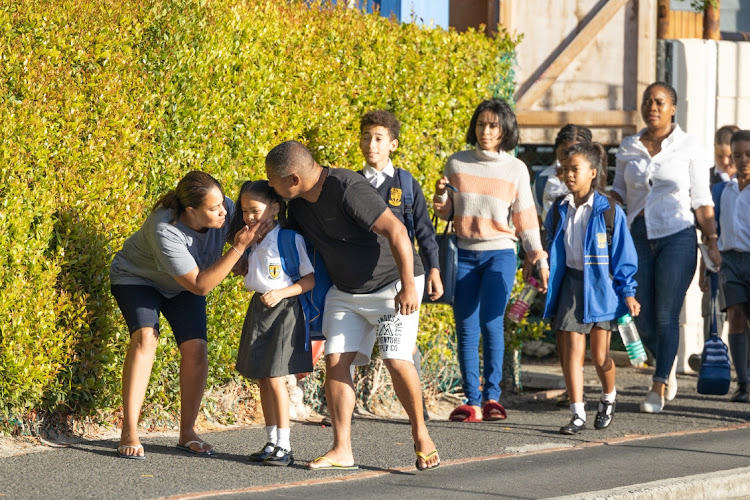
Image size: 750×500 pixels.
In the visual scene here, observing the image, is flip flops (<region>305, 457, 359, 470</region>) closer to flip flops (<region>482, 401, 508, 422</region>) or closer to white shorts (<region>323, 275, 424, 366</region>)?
white shorts (<region>323, 275, 424, 366</region>)

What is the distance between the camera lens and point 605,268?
24.9 feet

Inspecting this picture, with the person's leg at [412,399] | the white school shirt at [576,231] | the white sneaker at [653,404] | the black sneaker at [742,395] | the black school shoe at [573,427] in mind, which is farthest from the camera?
the black sneaker at [742,395]

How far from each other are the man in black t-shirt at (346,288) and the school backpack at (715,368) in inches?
133

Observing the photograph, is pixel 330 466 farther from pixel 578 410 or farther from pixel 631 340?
pixel 631 340

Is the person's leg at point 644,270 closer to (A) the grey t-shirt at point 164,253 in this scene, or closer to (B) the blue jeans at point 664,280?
(B) the blue jeans at point 664,280

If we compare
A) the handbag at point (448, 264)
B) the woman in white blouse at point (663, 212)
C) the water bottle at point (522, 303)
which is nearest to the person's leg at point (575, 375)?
the handbag at point (448, 264)

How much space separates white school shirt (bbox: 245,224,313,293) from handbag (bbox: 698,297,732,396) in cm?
382

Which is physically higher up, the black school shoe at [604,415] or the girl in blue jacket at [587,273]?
the girl in blue jacket at [587,273]

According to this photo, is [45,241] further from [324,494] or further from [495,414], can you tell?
[495,414]

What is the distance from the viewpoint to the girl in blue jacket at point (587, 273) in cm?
757

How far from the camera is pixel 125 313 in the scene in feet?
20.6

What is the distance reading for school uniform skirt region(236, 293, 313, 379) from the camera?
20.0ft

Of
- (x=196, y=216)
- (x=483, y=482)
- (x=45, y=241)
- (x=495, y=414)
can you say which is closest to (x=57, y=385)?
(x=45, y=241)

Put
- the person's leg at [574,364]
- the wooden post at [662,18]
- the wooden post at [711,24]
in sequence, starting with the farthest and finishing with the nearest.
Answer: the wooden post at [711,24] → the wooden post at [662,18] → the person's leg at [574,364]
